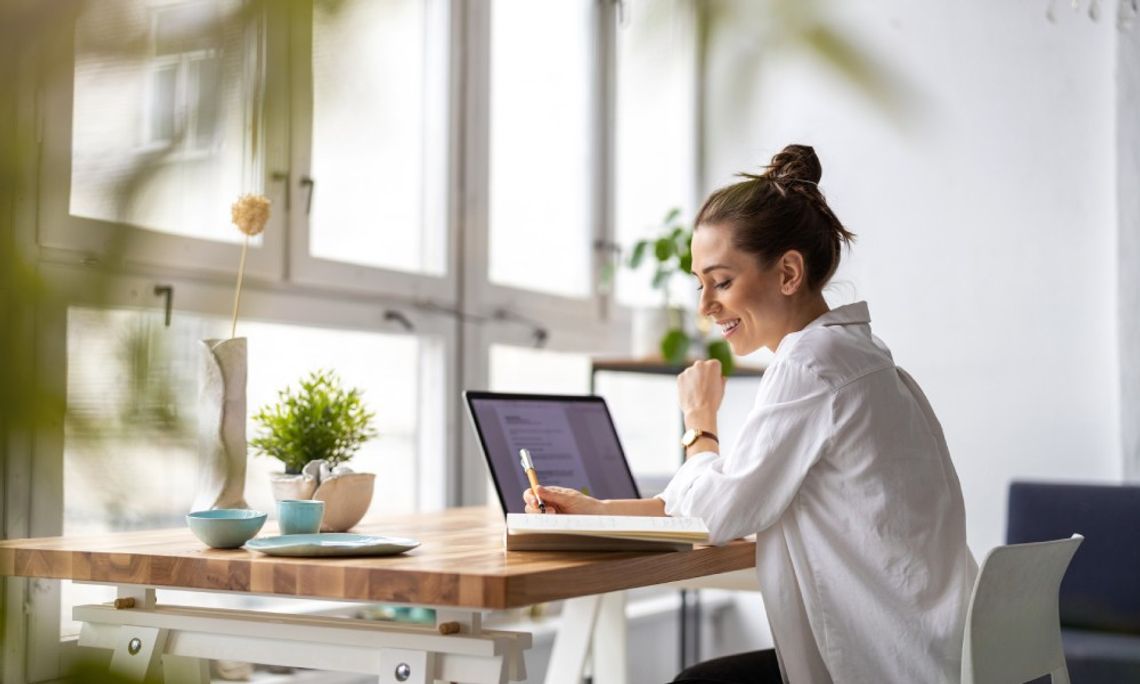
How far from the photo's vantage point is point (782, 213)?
156cm

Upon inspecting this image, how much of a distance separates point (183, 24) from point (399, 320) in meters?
2.68

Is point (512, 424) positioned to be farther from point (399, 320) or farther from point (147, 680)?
point (147, 680)

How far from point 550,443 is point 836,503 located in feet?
1.95

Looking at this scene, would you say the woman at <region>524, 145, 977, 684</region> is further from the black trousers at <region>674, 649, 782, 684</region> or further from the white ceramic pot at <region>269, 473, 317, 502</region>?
the white ceramic pot at <region>269, 473, 317, 502</region>

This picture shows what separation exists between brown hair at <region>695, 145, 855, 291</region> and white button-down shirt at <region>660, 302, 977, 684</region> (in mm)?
140

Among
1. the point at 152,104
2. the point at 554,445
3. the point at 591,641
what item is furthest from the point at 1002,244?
the point at 152,104

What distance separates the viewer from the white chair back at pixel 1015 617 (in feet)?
4.23

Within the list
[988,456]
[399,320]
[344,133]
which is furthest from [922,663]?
[988,456]

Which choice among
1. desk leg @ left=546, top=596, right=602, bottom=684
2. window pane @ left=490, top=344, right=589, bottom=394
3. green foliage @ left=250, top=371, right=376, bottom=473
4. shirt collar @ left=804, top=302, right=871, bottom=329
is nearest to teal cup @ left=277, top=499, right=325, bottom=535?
green foliage @ left=250, top=371, right=376, bottom=473

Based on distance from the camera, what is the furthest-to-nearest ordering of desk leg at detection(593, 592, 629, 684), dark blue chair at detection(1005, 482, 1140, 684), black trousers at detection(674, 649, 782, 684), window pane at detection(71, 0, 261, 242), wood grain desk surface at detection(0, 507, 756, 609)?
1. dark blue chair at detection(1005, 482, 1140, 684)
2. desk leg at detection(593, 592, 629, 684)
3. black trousers at detection(674, 649, 782, 684)
4. wood grain desk surface at detection(0, 507, 756, 609)
5. window pane at detection(71, 0, 261, 242)

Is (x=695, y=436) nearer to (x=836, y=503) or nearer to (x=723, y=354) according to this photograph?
(x=836, y=503)

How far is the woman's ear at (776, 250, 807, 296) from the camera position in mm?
1571

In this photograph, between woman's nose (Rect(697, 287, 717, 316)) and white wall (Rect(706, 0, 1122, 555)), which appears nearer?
woman's nose (Rect(697, 287, 717, 316))

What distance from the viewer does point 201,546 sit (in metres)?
1.44
